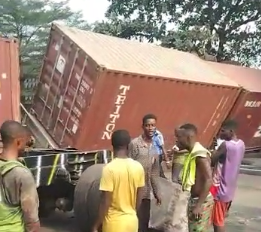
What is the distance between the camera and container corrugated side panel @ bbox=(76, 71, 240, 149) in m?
9.07

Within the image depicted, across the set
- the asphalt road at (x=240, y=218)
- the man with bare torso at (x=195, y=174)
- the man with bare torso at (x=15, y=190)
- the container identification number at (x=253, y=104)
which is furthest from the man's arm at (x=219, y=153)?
the container identification number at (x=253, y=104)

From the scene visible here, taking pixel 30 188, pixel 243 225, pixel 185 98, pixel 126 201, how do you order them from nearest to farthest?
pixel 30 188 → pixel 126 201 → pixel 243 225 → pixel 185 98

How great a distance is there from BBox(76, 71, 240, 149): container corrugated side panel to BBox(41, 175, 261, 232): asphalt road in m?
1.70

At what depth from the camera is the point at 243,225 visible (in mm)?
7781

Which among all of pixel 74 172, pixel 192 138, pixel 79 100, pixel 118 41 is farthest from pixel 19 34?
pixel 192 138

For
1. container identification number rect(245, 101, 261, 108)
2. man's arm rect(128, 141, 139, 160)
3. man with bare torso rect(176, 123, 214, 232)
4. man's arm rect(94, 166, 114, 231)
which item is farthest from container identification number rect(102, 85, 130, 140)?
container identification number rect(245, 101, 261, 108)

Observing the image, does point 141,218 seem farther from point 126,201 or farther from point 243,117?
point 243,117

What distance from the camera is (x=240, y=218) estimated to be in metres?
8.27

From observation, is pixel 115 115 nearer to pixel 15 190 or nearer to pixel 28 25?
pixel 15 190

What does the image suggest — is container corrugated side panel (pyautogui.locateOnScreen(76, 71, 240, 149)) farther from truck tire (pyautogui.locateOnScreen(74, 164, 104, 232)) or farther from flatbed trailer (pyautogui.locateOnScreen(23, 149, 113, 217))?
truck tire (pyautogui.locateOnScreen(74, 164, 104, 232))

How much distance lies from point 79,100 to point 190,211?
186 inches

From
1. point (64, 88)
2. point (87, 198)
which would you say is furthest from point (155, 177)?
point (64, 88)

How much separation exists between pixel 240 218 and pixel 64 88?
3.77 metres

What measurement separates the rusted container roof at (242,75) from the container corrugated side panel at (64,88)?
5677 mm
